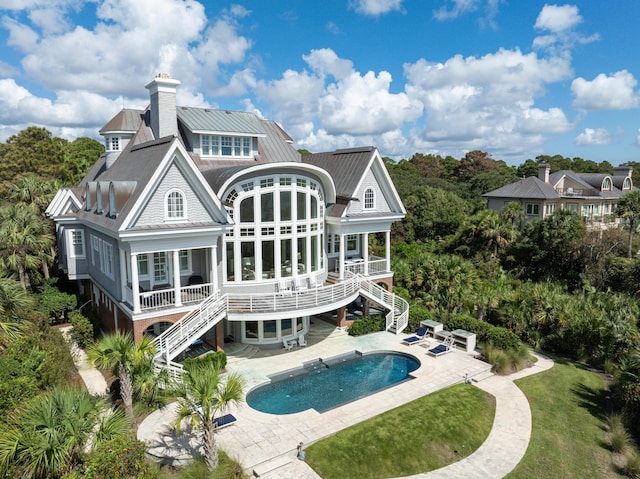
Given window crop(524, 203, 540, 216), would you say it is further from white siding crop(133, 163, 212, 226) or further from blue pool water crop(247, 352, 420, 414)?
A: white siding crop(133, 163, 212, 226)

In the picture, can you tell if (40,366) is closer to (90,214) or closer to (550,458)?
(90,214)

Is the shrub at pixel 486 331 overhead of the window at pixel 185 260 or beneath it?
beneath

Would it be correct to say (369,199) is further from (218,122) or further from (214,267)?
(214,267)

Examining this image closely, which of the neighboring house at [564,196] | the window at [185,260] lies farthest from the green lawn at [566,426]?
the neighboring house at [564,196]

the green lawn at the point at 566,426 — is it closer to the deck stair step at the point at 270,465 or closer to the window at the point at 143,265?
the deck stair step at the point at 270,465

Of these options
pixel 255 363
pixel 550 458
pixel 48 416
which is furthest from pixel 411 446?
pixel 48 416

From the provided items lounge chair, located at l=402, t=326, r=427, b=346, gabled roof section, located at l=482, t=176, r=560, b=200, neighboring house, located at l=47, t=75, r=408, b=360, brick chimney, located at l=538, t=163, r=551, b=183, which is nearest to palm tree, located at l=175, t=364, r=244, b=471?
neighboring house, located at l=47, t=75, r=408, b=360
